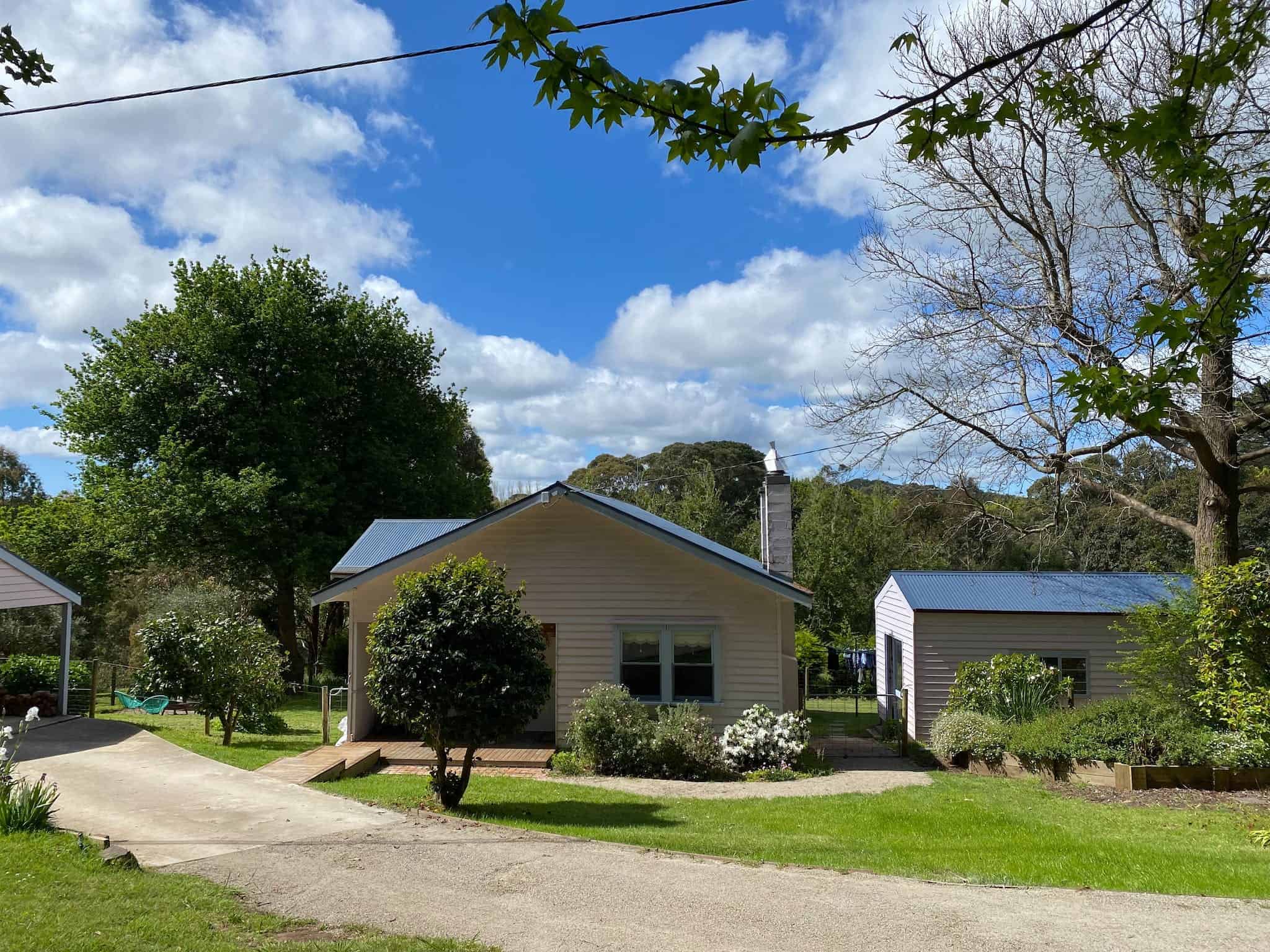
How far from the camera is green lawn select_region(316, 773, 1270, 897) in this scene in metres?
8.52

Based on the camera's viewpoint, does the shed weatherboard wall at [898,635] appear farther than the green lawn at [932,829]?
Yes

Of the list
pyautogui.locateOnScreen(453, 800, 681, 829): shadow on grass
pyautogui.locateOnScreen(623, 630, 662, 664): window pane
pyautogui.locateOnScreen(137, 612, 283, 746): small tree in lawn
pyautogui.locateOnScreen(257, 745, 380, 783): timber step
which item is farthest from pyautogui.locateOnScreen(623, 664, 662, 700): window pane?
pyautogui.locateOnScreen(137, 612, 283, 746): small tree in lawn

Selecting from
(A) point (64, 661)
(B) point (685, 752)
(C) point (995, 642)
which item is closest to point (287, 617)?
(A) point (64, 661)

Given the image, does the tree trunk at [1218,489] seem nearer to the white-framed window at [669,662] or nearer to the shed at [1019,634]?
the shed at [1019,634]

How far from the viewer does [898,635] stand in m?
19.6

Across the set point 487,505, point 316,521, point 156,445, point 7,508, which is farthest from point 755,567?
point 7,508

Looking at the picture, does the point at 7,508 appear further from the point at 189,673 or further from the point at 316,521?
the point at 189,673

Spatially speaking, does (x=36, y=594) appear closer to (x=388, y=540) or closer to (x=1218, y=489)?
(x=388, y=540)

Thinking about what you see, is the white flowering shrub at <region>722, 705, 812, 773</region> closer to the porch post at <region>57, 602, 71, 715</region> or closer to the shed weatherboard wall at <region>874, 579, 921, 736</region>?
the shed weatherboard wall at <region>874, 579, 921, 736</region>

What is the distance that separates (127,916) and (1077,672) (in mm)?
16517

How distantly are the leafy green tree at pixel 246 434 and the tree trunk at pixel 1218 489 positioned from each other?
2334cm

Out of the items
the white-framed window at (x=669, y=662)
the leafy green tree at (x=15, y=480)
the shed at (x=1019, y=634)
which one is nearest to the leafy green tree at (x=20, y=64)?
the white-framed window at (x=669, y=662)

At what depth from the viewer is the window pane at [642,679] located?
16.4 m

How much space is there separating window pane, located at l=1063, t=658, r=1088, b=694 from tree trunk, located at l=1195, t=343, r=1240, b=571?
285cm
